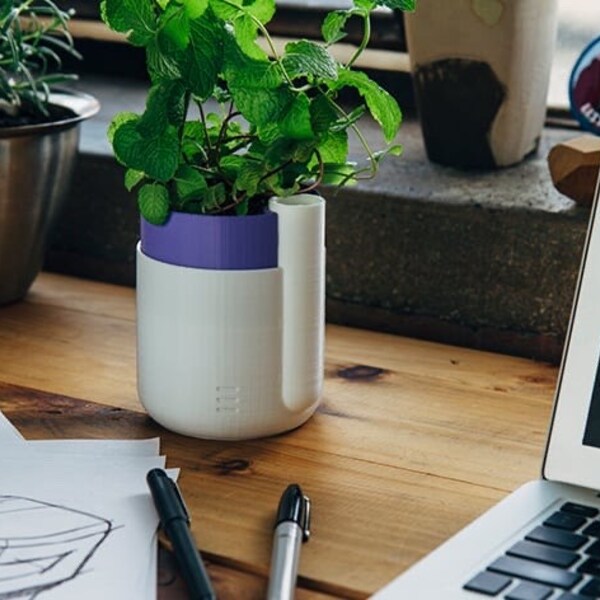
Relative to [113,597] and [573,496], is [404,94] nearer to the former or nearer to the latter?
[573,496]

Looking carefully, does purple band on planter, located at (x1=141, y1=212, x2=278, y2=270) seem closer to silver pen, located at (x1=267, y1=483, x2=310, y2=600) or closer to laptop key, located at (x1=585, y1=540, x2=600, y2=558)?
silver pen, located at (x1=267, y1=483, x2=310, y2=600)

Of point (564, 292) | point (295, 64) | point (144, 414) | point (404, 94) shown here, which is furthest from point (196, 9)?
point (404, 94)

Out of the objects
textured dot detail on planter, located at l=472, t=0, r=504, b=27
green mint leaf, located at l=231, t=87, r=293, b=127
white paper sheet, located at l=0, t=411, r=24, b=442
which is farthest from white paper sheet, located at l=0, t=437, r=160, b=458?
textured dot detail on planter, located at l=472, t=0, r=504, b=27

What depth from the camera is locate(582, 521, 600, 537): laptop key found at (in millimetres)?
731

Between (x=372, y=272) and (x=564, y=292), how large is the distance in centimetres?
16

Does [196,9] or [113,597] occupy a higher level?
[196,9]

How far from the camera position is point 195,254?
34.8 inches

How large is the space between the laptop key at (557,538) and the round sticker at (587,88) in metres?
0.47

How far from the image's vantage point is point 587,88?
3.64 feet

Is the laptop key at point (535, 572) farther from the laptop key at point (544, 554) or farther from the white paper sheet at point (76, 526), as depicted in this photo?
the white paper sheet at point (76, 526)

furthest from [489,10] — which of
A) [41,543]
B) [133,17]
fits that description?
[41,543]

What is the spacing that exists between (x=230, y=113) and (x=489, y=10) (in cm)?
31

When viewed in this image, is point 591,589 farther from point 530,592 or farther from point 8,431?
point 8,431

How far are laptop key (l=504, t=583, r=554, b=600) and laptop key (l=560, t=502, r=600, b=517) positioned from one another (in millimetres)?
89
